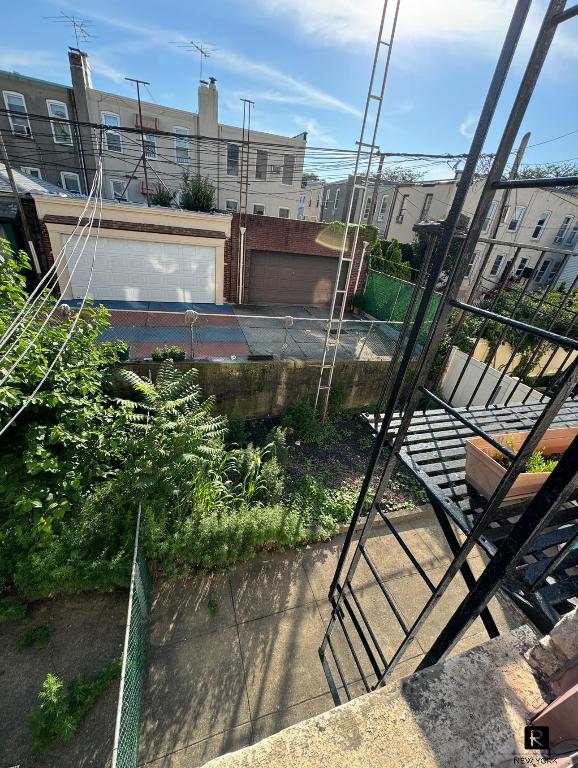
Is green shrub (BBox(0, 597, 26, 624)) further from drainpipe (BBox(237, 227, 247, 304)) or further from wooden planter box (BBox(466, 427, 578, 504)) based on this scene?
drainpipe (BBox(237, 227, 247, 304))

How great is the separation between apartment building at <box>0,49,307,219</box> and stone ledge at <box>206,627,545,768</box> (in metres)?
19.3

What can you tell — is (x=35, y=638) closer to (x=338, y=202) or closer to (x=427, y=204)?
(x=427, y=204)

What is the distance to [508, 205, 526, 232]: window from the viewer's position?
21.4m

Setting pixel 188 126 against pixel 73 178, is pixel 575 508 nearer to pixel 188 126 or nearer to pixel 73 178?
pixel 188 126

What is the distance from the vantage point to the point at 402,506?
6.18 metres

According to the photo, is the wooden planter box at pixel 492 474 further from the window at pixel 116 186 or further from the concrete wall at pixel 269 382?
the window at pixel 116 186

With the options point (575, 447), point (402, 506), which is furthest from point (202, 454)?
point (575, 447)

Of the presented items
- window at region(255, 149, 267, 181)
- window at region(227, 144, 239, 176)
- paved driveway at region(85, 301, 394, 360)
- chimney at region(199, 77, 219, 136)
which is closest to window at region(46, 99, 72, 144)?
chimney at region(199, 77, 219, 136)

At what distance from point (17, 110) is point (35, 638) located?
2548 centimetres

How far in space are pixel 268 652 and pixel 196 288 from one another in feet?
38.0

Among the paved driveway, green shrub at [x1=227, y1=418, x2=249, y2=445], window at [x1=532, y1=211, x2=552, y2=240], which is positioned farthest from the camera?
window at [x1=532, y1=211, x2=552, y2=240]

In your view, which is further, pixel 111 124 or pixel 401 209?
pixel 401 209

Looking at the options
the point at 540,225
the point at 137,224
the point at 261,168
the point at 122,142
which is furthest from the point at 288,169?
the point at 540,225

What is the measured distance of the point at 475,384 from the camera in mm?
8969
